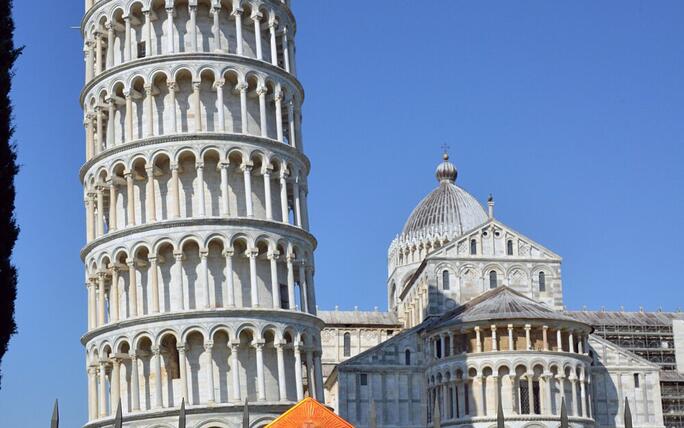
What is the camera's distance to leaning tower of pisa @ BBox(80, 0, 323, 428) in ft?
143

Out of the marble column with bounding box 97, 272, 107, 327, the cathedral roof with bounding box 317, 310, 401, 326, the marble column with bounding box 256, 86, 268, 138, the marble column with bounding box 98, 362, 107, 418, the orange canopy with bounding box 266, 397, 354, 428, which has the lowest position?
the orange canopy with bounding box 266, 397, 354, 428

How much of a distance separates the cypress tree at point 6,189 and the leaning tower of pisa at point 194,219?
16745 mm

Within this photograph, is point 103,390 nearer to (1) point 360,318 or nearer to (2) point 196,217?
(2) point 196,217

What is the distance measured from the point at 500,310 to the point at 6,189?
131 ft

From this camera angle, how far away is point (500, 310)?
62219 mm

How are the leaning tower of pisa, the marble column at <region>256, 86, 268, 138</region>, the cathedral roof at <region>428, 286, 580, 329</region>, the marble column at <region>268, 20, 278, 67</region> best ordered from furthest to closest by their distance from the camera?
the cathedral roof at <region>428, 286, 580, 329</region> < the marble column at <region>268, 20, 278, 67</region> < the marble column at <region>256, 86, 268, 138</region> < the leaning tower of pisa

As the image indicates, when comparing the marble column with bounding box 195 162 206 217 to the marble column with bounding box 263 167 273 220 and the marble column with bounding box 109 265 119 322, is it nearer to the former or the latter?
the marble column with bounding box 263 167 273 220

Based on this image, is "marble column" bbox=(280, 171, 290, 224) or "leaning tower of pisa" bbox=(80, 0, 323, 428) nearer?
"leaning tower of pisa" bbox=(80, 0, 323, 428)

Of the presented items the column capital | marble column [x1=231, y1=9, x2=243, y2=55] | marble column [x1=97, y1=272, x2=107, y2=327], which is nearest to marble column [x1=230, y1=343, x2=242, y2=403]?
marble column [x1=97, y1=272, x2=107, y2=327]

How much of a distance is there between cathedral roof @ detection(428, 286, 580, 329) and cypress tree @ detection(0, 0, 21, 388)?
→ 38.2 meters

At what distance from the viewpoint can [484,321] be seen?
201 ft

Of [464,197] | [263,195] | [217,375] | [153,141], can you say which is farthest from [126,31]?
[464,197]

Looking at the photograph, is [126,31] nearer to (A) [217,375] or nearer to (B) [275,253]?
(B) [275,253]

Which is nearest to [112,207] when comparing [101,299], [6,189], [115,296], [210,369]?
[115,296]
